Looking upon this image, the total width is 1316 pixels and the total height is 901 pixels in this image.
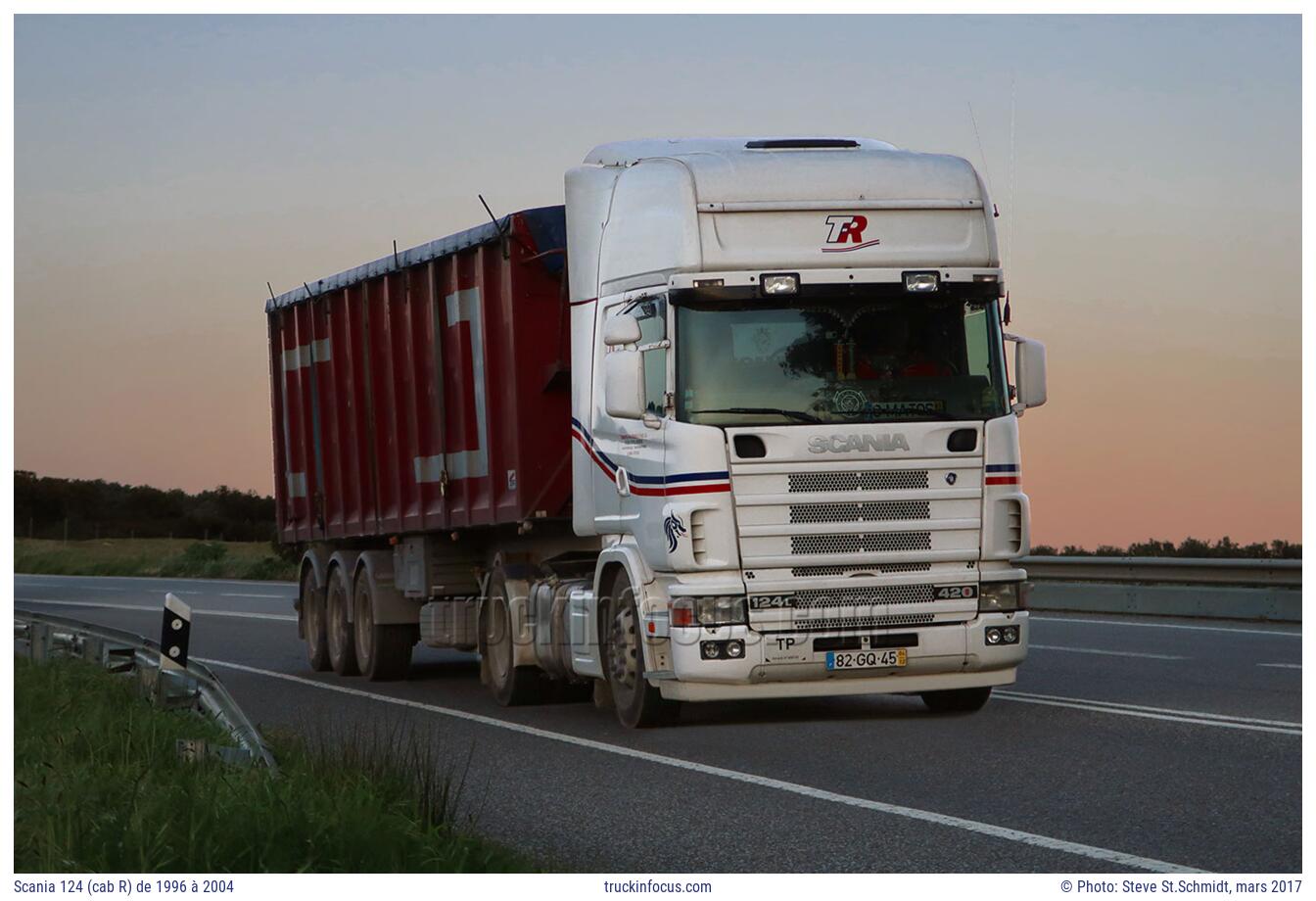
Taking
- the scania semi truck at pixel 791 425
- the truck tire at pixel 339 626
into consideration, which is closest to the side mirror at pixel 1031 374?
the scania semi truck at pixel 791 425

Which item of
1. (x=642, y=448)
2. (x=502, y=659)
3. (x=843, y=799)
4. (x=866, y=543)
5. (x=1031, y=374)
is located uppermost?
(x=1031, y=374)

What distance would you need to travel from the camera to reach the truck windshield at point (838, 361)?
1286 cm

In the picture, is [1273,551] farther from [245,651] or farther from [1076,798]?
[1076,798]

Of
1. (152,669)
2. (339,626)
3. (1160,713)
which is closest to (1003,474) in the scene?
(1160,713)

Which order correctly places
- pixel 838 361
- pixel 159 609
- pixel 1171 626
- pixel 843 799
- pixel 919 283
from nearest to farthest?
1. pixel 843 799
2. pixel 838 361
3. pixel 919 283
4. pixel 1171 626
5. pixel 159 609

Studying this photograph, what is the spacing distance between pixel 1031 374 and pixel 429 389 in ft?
19.8

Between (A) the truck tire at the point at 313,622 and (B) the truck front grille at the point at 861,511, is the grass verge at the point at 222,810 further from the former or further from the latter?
(A) the truck tire at the point at 313,622

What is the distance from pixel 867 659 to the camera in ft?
42.5

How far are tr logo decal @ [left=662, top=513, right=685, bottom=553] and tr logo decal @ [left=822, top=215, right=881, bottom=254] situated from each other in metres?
1.95

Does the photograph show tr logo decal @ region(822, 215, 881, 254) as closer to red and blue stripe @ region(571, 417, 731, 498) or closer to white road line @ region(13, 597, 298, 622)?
red and blue stripe @ region(571, 417, 731, 498)

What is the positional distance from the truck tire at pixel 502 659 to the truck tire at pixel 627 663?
69.7 inches

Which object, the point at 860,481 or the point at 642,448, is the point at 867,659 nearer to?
the point at 860,481

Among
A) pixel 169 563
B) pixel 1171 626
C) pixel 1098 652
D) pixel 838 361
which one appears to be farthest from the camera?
pixel 169 563

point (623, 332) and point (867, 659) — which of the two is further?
point (623, 332)
